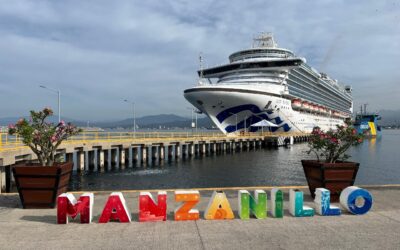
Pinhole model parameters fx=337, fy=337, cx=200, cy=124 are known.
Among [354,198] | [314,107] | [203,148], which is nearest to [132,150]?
[203,148]

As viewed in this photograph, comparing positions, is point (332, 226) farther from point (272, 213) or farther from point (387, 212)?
point (387, 212)

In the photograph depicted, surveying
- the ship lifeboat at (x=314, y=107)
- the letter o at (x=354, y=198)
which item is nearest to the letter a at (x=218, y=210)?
the letter o at (x=354, y=198)

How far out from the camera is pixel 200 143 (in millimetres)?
44406

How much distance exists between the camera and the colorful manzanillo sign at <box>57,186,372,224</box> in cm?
684

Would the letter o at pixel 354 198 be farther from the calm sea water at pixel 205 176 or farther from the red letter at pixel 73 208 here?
the calm sea water at pixel 205 176

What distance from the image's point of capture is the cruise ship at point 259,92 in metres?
52.2

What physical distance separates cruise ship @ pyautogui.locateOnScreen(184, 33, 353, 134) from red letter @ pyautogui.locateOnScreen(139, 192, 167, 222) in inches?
1725

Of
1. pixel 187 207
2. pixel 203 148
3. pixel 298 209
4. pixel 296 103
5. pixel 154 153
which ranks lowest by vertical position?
pixel 154 153

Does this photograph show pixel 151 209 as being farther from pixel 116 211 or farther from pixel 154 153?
pixel 154 153

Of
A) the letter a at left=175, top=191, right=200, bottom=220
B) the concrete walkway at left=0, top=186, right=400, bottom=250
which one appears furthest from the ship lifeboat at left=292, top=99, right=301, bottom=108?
the letter a at left=175, top=191, right=200, bottom=220

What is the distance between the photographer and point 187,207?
23.4ft

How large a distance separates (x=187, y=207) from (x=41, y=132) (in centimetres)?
464

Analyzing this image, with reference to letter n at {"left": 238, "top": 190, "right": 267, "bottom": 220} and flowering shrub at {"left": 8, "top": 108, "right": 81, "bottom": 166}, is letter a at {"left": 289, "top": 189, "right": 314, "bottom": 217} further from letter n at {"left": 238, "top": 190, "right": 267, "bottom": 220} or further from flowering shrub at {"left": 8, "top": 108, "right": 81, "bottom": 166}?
flowering shrub at {"left": 8, "top": 108, "right": 81, "bottom": 166}

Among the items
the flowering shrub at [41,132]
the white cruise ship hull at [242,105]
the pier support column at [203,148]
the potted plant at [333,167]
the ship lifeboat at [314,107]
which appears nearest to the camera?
the potted plant at [333,167]
